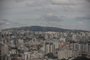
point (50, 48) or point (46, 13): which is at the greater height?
point (46, 13)

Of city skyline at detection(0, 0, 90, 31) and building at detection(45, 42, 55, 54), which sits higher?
city skyline at detection(0, 0, 90, 31)

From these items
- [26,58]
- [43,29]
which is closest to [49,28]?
[43,29]

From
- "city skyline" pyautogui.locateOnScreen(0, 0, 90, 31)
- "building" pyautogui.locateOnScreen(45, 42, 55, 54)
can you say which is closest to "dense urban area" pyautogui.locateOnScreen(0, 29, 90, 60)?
"building" pyautogui.locateOnScreen(45, 42, 55, 54)

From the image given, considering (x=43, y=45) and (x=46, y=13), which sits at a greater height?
(x=46, y=13)

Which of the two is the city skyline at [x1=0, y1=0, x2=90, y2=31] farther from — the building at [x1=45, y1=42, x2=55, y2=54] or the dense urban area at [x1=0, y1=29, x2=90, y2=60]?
the building at [x1=45, y1=42, x2=55, y2=54]

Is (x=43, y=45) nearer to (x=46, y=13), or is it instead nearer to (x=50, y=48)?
(x=50, y=48)

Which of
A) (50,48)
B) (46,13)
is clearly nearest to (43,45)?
(50,48)

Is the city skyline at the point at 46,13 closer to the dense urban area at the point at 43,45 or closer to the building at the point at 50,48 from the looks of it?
the dense urban area at the point at 43,45

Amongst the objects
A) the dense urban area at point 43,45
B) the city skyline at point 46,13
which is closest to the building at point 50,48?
the dense urban area at point 43,45
